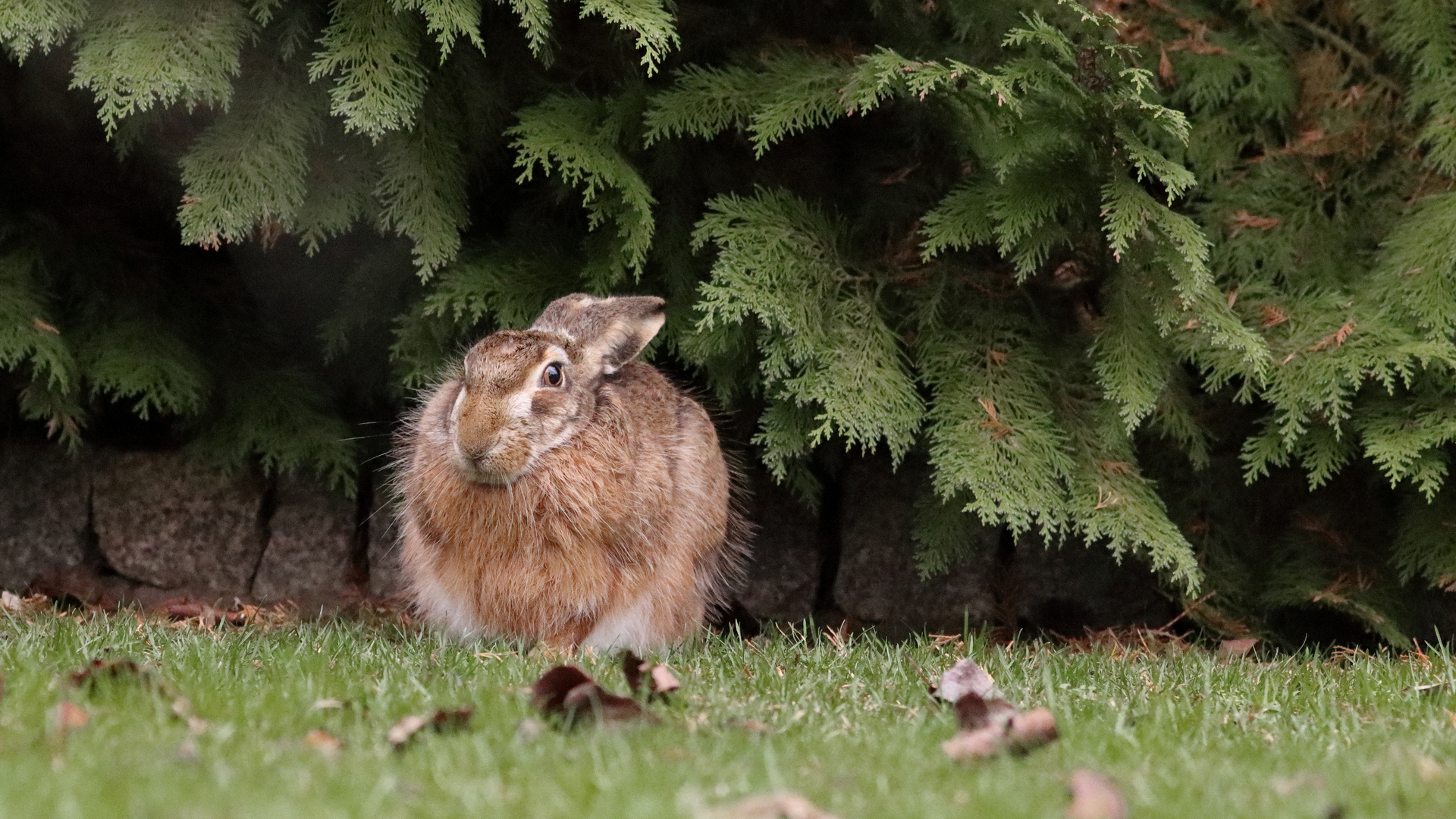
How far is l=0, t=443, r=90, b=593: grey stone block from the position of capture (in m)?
6.81

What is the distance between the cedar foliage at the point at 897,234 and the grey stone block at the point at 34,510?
54cm

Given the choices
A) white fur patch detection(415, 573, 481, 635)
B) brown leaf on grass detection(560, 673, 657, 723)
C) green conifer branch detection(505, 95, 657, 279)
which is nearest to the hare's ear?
green conifer branch detection(505, 95, 657, 279)

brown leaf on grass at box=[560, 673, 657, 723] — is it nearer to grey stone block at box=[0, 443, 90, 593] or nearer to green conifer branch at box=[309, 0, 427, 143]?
green conifer branch at box=[309, 0, 427, 143]

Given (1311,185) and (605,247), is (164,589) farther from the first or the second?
(1311,185)

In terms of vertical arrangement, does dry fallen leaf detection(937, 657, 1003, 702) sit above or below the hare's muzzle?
below

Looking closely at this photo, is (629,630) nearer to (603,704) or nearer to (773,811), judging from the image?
(603,704)

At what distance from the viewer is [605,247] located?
5809mm

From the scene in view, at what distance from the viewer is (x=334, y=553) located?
695 cm

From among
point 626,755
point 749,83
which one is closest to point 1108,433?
point 749,83

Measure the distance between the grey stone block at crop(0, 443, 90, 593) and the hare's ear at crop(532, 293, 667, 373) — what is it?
2964 millimetres

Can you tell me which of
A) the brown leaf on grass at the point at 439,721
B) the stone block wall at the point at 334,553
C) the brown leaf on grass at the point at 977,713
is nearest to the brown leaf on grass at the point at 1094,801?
the brown leaf on grass at the point at 977,713

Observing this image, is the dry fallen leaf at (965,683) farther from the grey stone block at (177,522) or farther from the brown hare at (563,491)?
the grey stone block at (177,522)

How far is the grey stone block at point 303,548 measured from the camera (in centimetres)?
690

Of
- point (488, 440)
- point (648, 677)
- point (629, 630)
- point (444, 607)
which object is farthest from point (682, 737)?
point (444, 607)
